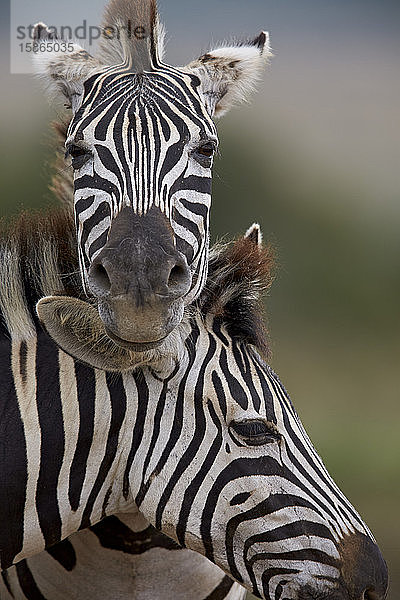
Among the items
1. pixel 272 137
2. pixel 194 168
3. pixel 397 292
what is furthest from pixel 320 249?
pixel 194 168

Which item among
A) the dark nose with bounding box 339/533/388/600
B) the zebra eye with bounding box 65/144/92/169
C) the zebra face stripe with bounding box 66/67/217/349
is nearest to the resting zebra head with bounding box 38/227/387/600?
the dark nose with bounding box 339/533/388/600

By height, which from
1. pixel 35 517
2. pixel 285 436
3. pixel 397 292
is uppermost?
pixel 285 436

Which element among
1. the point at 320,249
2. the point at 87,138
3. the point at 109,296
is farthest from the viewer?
the point at 320,249

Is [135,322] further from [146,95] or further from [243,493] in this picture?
[146,95]

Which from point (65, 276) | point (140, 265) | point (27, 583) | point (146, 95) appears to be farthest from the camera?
point (27, 583)

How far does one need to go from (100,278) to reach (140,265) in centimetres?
20

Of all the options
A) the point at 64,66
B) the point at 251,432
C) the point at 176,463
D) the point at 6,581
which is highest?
the point at 64,66

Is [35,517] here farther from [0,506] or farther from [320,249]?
[320,249]

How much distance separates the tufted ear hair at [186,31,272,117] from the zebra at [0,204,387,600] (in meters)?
1.25

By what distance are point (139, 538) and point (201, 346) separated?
2.93ft

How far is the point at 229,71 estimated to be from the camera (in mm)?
4035

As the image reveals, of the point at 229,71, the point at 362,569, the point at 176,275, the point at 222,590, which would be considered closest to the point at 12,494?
the point at 176,275

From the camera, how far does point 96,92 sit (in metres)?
3.62

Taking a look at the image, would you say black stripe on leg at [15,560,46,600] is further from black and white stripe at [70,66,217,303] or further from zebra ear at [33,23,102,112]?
zebra ear at [33,23,102,112]
